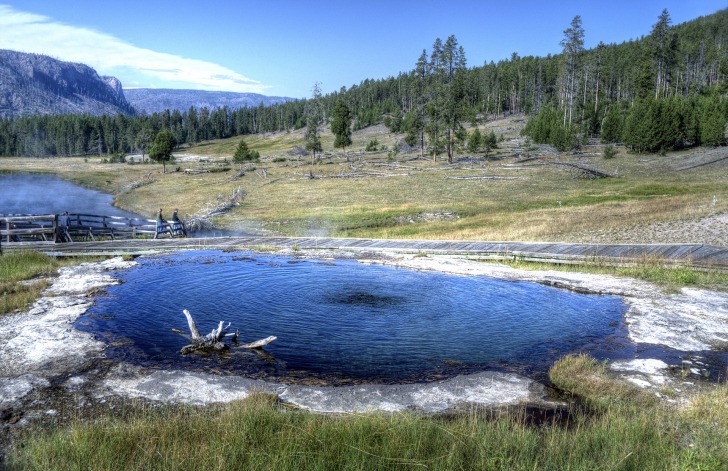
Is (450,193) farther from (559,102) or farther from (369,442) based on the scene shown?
(559,102)

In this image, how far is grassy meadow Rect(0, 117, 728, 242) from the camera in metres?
36.0

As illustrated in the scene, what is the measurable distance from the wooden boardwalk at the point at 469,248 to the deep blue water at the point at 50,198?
103 feet

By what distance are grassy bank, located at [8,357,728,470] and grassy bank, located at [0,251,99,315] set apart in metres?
9.09

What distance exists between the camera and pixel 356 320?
15.2 m

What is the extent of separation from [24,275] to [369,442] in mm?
17415

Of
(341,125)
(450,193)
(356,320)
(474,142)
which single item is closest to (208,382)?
(356,320)

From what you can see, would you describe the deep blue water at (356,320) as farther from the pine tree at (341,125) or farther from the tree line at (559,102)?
the pine tree at (341,125)

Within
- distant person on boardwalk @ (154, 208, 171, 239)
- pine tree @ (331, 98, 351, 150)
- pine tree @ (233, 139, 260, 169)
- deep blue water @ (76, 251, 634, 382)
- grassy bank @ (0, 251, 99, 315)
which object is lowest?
deep blue water @ (76, 251, 634, 382)

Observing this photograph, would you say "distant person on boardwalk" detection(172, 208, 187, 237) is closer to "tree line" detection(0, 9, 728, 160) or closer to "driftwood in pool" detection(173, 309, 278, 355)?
"driftwood in pool" detection(173, 309, 278, 355)

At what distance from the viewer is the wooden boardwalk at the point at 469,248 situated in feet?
73.2

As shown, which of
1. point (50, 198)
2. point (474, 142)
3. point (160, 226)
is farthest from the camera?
point (474, 142)

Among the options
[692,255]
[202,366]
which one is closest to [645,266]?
[692,255]

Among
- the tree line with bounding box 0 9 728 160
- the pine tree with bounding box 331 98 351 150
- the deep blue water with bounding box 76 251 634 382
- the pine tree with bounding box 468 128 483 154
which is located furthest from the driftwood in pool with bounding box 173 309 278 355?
the pine tree with bounding box 331 98 351 150

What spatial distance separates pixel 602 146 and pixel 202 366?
96.2 metres
